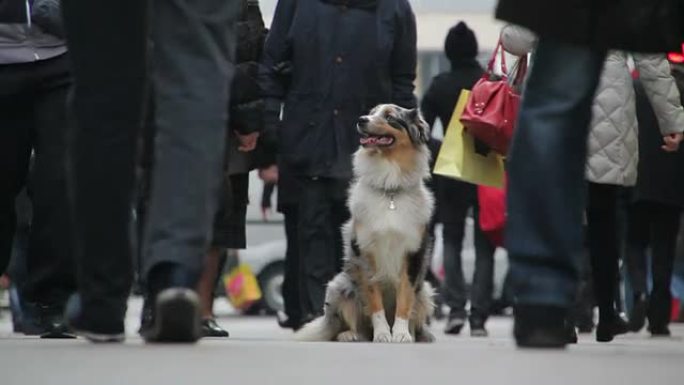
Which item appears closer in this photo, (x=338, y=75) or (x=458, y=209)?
(x=338, y=75)

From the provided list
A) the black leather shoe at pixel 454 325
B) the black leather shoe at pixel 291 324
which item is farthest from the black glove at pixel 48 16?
the black leather shoe at pixel 454 325

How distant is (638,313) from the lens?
15.9 meters

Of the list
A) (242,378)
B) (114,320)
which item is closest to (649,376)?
(242,378)

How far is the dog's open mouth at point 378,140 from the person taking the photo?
38.4ft

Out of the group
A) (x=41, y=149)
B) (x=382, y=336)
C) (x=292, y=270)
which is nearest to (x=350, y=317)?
(x=382, y=336)

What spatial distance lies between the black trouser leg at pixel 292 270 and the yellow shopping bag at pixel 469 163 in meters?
1.59

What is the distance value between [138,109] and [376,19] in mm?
6104

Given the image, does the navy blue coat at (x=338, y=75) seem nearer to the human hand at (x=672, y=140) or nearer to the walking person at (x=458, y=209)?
the human hand at (x=672, y=140)

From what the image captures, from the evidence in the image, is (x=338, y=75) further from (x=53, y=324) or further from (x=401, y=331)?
(x=53, y=324)

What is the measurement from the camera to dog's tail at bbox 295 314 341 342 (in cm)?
1102

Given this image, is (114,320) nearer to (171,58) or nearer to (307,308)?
(171,58)

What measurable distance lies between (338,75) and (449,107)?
3.20 m

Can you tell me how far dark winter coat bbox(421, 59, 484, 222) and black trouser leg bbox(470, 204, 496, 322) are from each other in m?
0.30

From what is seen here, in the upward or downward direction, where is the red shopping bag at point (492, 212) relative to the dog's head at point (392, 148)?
downward
